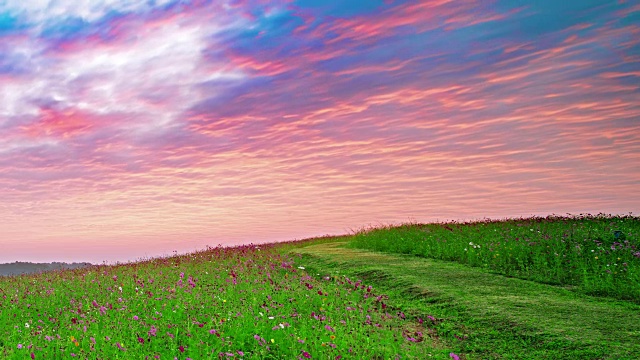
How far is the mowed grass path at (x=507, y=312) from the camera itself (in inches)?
295

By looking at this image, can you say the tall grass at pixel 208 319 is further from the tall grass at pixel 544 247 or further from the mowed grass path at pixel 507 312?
the tall grass at pixel 544 247

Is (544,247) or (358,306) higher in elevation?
(544,247)

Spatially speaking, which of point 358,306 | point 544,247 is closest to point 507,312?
point 358,306

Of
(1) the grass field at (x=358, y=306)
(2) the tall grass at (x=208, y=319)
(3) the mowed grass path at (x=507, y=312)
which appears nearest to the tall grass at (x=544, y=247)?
(1) the grass field at (x=358, y=306)

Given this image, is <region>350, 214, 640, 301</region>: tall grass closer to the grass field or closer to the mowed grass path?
the grass field

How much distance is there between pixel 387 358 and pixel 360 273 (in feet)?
19.7

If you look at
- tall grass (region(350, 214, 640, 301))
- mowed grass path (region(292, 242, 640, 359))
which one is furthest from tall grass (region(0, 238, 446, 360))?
tall grass (region(350, 214, 640, 301))

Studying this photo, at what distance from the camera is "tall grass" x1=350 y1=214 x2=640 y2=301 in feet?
39.3

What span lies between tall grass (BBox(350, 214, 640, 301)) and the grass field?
0.06 metres

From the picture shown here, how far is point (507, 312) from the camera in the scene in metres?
8.93

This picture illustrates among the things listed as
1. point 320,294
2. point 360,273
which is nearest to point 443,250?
point 360,273

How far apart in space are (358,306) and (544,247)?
719cm

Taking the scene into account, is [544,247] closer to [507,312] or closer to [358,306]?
[507,312]

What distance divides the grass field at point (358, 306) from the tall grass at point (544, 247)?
6cm
